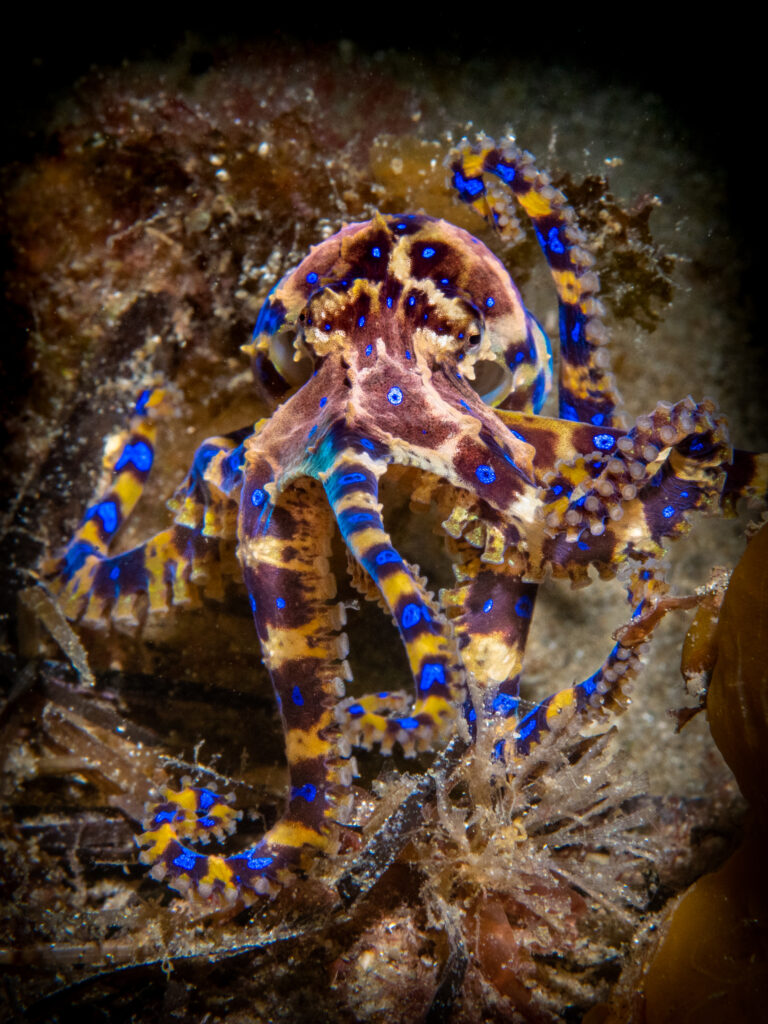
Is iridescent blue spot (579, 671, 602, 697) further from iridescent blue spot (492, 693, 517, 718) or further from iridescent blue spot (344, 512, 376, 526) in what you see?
iridescent blue spot (344, 512, 376, 526)

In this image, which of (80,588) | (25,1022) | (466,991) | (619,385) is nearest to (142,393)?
(80,588)

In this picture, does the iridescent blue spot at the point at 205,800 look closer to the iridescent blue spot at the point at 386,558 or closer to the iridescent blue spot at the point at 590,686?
the iridescent blue spot at the point at 386,558

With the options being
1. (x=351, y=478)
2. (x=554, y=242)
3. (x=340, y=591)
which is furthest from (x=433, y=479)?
(x=554, y=242)

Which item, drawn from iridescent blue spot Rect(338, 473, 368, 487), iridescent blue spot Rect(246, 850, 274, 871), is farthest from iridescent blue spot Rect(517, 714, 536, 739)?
iridescent blue spot Rect(338, 473, 368, 487)

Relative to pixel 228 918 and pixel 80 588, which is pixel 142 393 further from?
pixel 228 918

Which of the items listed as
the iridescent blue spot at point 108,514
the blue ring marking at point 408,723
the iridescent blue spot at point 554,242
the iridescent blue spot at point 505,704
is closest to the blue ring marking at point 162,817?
the blue ring marking at point 408,723
